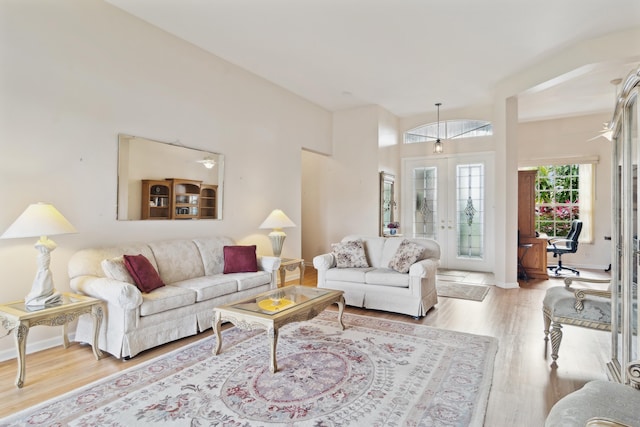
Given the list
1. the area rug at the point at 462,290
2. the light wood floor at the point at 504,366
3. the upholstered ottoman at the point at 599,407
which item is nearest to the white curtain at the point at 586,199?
the area rug at the point at 462,290

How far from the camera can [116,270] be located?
317cm

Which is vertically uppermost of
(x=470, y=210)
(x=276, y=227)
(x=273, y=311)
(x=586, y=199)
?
(x=586, y=199)

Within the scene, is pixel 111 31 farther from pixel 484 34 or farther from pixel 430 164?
pixel 430 164

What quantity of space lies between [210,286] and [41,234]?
1.48m

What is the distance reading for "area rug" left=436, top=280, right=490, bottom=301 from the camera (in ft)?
16.8

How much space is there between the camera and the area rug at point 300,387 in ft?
6.85

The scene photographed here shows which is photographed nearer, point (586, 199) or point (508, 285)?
point (508, 285)

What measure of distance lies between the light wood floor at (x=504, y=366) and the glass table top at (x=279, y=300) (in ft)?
2.53

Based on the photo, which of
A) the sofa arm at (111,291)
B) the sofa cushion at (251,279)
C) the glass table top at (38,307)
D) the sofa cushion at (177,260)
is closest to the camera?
the glass table top at (38,307)

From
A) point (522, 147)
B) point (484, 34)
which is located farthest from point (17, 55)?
point (522, 147)

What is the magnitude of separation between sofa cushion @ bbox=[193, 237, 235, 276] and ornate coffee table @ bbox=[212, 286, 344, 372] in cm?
118

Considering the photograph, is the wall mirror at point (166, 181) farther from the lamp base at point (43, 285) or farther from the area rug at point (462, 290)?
the area rug at point (462, 290)

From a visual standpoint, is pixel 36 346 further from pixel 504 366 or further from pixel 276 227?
pixel 504 366

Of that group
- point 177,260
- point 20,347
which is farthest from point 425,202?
point 20,347
